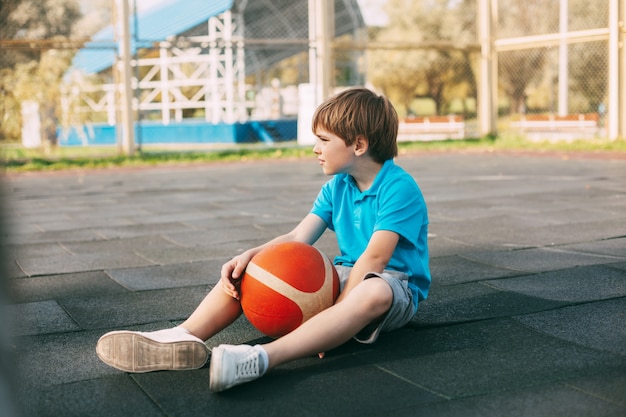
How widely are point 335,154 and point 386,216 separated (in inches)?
13.4

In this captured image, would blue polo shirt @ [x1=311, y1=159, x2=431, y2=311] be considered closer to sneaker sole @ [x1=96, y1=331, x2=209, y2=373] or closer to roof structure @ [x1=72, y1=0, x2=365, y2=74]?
sneaker sole @ [x1=96, y1=331, x2=209, y2=373]

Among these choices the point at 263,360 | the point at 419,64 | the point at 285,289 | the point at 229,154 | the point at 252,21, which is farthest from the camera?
the point at 419,64

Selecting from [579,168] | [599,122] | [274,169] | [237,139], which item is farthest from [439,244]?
[599,122]

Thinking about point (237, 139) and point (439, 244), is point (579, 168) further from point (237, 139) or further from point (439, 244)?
point (237, 139)

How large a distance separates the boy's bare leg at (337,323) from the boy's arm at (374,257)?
0.32ft

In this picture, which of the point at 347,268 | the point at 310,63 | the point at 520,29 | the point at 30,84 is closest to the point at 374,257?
the point at 347,268

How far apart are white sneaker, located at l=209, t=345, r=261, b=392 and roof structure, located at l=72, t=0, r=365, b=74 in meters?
19.0

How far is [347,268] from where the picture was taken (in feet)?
11.0

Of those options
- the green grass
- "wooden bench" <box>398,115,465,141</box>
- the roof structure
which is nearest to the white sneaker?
the green grass

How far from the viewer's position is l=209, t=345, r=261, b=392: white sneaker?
2590 millimetres

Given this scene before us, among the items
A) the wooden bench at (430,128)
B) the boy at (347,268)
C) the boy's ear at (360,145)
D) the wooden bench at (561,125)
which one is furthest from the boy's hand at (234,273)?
the wooden bench at (430,128)

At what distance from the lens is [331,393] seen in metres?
2.61

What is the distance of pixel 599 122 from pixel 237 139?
31.1 feet

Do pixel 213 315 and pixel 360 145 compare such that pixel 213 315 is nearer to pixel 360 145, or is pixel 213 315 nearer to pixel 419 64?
pixel 360 145
